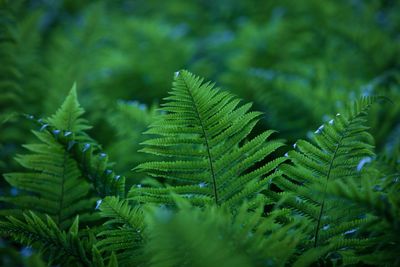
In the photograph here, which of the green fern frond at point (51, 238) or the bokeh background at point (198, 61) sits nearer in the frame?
the green fern frond at point (51, 238)

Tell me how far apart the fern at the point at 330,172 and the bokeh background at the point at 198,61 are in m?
0.53

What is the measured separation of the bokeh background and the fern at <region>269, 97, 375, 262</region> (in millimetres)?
Result: 529

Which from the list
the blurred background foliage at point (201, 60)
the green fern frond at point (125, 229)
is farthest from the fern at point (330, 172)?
the blurred background foliage at point (201, 60)

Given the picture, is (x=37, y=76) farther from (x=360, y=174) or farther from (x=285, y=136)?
(x=360, y=174)

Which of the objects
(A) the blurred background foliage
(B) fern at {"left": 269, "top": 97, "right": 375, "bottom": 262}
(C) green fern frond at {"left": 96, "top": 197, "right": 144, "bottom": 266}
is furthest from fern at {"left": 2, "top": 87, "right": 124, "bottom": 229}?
(B) fern at {"left": 269, "top": 97, "right": 375, "bottom": 262}

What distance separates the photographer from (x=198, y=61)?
2193 mm

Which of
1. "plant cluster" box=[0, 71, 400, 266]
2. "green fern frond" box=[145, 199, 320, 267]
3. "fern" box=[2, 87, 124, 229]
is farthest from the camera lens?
"fern" box=[2, 87, 124, 229]

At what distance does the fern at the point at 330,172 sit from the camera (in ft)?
2.78

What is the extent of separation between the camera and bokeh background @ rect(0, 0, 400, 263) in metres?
1.62

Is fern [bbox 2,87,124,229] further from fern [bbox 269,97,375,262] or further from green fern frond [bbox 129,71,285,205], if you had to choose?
fern [bbox 269,97,375,262]

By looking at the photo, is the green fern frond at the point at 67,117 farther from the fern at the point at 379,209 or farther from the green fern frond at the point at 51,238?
the fern at the point at 379,209

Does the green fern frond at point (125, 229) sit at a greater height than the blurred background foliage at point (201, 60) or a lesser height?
lesser

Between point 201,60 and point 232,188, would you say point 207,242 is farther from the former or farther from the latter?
point 201,60

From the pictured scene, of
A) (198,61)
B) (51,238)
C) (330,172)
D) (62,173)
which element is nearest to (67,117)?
(62,173)
